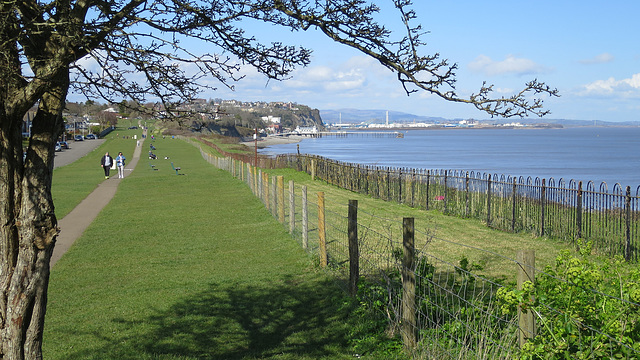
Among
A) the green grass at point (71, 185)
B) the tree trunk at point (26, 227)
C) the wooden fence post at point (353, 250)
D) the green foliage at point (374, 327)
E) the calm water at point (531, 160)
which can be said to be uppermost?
the tree trunk at point (26, 227)

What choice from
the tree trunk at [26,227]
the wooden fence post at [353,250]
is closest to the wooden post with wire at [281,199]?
the wooden fence post at [353,250]

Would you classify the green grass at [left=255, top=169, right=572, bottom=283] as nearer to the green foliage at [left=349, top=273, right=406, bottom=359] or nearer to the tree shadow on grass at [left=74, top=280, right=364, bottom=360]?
the green foliage at [left=349, top=273, right=406, bottom=359]

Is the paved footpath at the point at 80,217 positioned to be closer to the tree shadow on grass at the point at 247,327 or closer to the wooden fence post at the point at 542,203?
the tree shadow on grass at the point at 247,327

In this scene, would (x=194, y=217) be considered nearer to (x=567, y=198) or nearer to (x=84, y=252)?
(x=84, y=252)

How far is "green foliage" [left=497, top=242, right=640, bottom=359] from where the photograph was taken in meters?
3.48

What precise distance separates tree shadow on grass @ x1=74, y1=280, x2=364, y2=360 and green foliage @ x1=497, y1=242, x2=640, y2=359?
2692 millimetres

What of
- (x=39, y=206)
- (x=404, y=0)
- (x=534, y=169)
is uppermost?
(x=404, y=0)

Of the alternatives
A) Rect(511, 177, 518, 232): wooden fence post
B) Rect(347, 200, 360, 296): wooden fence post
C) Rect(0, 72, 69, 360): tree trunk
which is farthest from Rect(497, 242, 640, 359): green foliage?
Rect(511, 177, 518, 232): wooden fence post

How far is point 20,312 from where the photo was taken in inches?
186

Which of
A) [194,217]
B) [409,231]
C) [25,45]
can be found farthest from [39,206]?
[194,217]

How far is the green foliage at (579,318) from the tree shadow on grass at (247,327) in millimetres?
2692

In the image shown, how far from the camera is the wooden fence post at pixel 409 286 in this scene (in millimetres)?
5859

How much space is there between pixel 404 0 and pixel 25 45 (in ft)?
9.71

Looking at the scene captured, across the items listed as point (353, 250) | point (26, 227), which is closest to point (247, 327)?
point (353, 250)
